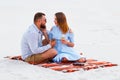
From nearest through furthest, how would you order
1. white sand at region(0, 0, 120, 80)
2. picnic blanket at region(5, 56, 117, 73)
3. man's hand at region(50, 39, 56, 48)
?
white sand at region(0, 0, 120, 80), picnic blanket at region(5, 56, 117, 73), man's hand at region(50, 39, 56, 48)

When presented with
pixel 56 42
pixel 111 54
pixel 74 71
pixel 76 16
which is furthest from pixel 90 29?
pixel 74 71

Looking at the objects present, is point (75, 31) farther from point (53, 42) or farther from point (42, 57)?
point (42, 57)

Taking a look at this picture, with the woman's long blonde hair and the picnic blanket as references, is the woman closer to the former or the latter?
the woman's long blonde hair

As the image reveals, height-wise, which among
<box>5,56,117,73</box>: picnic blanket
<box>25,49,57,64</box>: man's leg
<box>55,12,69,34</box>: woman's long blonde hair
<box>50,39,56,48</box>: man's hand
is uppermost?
<box>55,12,69,34</box>: woman's long blonde hair

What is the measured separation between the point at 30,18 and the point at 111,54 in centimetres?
762

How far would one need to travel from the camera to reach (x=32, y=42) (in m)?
8.27

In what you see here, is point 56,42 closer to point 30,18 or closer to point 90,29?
point 90,29

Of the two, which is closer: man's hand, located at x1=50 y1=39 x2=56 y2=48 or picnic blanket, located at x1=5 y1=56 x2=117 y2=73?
picnic blanket, located at x1=5 y1=56 x2=117 y2=73

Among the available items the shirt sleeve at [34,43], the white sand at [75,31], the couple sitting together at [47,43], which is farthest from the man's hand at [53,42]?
the white sand at [75,31]

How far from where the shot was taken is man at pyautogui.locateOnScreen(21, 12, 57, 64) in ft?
27.2

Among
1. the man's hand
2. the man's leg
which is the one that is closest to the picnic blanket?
the man's leg

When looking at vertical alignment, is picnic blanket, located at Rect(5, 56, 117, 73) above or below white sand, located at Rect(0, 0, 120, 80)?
below

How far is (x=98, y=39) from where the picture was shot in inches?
502

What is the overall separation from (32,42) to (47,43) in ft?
1.53
